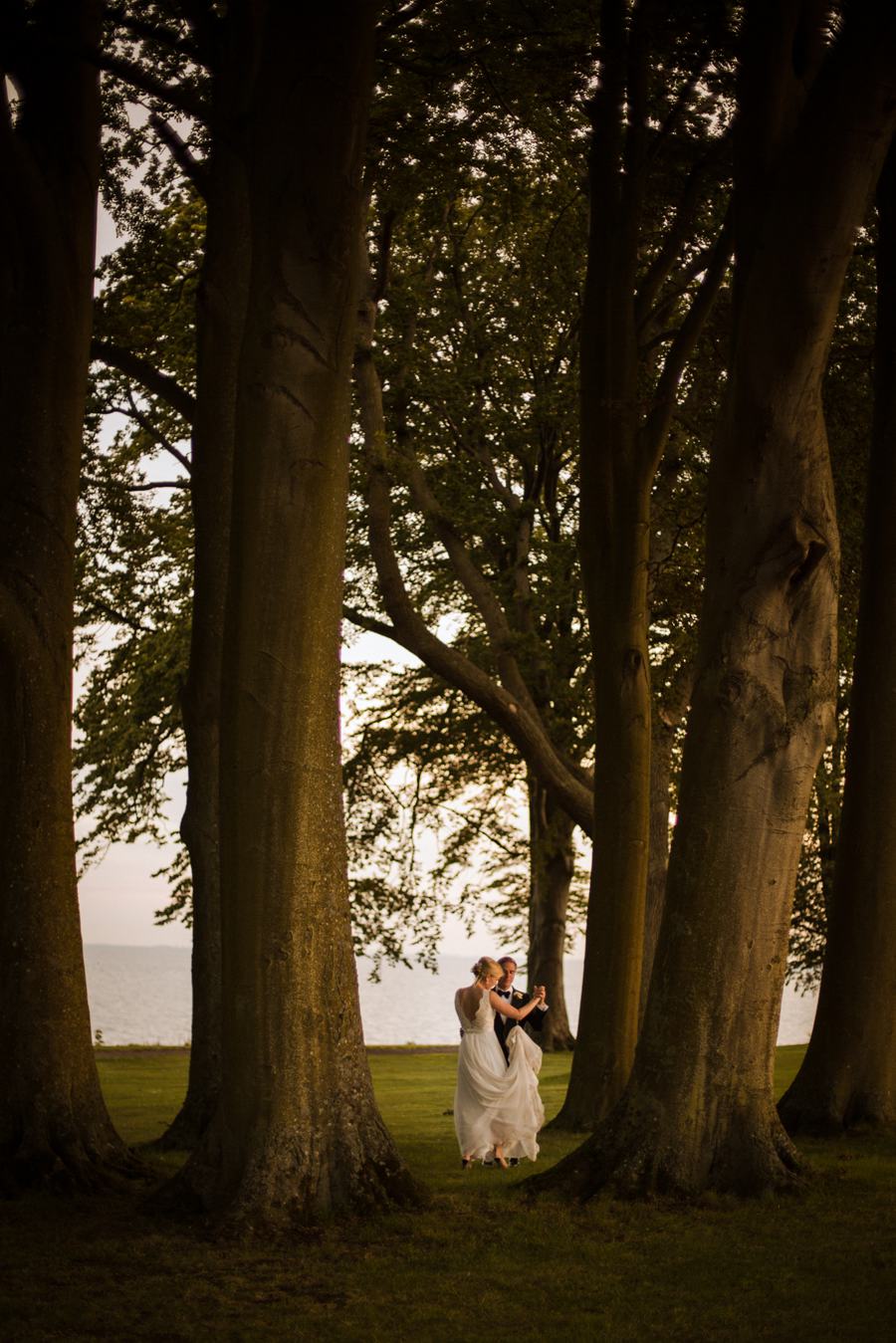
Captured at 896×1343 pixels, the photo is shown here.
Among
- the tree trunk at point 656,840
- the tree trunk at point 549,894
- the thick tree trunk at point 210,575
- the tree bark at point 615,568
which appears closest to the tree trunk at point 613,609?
the tree bark at point 615,568

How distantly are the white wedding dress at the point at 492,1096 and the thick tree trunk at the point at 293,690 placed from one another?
368 cm

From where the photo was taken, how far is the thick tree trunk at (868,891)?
14336 millimetres

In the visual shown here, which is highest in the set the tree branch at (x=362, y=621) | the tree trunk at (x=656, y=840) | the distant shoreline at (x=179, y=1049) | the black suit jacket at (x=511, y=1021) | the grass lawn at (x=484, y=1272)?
the tree branch at (x=362, y=621)

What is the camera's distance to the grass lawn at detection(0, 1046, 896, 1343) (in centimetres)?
768

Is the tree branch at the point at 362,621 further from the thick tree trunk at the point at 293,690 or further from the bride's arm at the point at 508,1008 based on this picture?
the thick tree trunk at the point at 293,690

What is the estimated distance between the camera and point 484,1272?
884 centimetres

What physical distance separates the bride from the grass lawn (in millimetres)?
2481

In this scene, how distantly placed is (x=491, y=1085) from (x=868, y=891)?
4236 millimetres

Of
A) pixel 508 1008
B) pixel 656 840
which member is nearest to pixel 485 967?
pixel 508 1008

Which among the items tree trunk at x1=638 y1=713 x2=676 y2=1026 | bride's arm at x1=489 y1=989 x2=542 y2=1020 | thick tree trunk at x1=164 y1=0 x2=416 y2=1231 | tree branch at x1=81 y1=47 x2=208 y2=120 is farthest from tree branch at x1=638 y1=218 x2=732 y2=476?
thick tree trunk at x1=164 y1=0 x2=416 y2=1231

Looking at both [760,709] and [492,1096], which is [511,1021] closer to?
[492,1096]

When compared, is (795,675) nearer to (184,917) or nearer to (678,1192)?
(678,1192)

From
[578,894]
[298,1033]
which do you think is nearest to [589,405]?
[298,1033]

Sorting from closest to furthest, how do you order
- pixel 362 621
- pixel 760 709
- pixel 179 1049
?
pixel 760 709
pixel 362 621
pixel 179 1049
